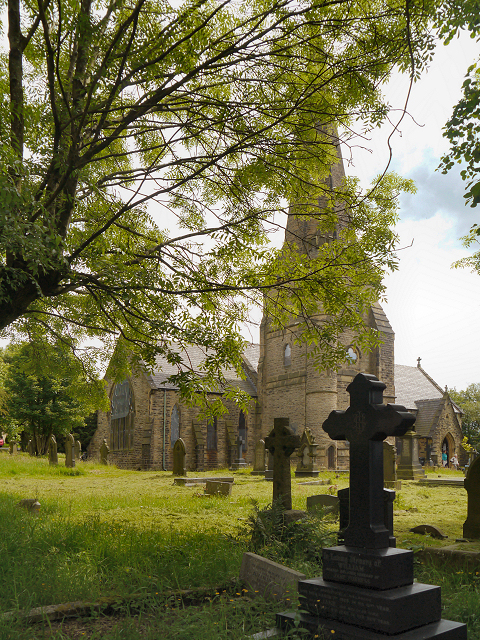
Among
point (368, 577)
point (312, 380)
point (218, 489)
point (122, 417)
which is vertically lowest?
point (218, 489)

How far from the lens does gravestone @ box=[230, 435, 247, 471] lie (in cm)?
3043

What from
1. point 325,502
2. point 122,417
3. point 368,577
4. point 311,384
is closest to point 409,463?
point 311,384

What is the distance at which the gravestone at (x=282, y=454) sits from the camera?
817 cm

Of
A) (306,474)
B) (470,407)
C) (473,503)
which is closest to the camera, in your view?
(473,503)

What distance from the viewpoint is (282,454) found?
27.5 ft

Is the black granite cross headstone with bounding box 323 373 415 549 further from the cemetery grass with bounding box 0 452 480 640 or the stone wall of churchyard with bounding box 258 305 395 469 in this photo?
the stone wall of churchyard with bounding box 258 305 395 469

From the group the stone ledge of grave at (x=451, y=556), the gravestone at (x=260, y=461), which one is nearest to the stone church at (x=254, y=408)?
the gravestone at (x=260, y=461)

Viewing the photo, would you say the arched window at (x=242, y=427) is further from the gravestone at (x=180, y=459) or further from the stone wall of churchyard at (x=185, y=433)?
the gravestone at (x=180, y=459)

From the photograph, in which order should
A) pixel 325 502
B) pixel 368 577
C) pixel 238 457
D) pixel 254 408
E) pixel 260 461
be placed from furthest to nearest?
1. pixel 254 408
2. pixel 238 457
3. pixel 260 461
4. pixel 325 502
5. pixel 368 577

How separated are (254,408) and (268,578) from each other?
28.7 meters

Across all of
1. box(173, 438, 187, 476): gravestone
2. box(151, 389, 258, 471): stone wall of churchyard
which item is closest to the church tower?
box(151, 389, 258, 471): stone wall of churchyard

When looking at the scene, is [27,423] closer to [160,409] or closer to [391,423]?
[160,409]

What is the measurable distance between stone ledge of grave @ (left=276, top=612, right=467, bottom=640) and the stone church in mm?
23640

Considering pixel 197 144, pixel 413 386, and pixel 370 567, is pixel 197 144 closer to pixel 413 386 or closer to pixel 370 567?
pixel 370 567
